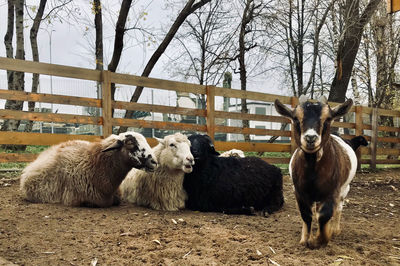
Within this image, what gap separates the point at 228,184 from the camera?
530 centimetres

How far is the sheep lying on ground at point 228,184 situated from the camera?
5.20m

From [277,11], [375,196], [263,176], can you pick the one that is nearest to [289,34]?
[277,11]

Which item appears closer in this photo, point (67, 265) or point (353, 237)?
point (67, 265)

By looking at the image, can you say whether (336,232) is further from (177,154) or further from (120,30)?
(120,30)

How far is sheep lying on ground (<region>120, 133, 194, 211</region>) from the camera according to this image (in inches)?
198

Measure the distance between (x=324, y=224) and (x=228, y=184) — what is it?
7.38 ft

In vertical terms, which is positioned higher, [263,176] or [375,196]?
[263,176]

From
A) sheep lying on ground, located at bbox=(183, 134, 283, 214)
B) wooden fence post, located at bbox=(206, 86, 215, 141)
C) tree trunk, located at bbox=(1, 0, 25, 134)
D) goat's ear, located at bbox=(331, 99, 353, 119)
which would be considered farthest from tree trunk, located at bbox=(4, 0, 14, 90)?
goat's ear, located at bbox=(331, 99, 353, 119)

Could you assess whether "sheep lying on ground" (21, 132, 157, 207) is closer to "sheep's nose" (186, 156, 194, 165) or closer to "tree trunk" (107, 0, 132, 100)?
"sheep's nose" (186, 156, 194, 165)

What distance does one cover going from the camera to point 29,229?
360cm

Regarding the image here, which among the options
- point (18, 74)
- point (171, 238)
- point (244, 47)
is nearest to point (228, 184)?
point (171, 238)

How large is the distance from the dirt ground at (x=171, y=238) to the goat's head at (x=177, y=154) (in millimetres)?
694

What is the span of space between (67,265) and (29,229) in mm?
1107

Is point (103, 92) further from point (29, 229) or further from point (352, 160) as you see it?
point (352, 160)
